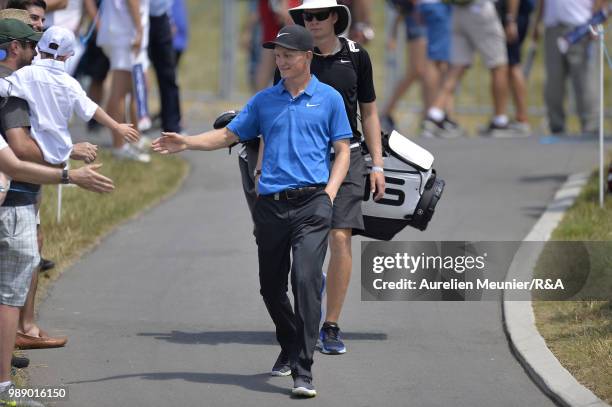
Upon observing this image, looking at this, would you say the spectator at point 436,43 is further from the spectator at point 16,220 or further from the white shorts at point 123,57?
the spectator at point 16,220

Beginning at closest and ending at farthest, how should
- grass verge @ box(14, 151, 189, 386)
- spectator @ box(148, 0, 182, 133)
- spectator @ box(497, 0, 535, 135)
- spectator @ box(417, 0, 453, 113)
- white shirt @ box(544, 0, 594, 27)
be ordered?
grass verge @ box(14, 151, 189, 386) < spectator @ box(148, 0, 182, 133) < white shirt @ box(544, 0, 594, 27) < spectator @ box(417, 0, 453, 113) < spectator @ box(497, 0, 535, 135)

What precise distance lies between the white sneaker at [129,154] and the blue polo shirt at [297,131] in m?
6.22

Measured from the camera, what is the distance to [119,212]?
11922 millimetres

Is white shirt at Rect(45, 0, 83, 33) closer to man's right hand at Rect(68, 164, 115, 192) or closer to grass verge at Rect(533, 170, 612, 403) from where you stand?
grass verge at Rect(533, 170, 612, 403)

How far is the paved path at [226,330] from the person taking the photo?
7.42 m

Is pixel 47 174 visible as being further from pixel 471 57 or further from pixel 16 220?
pixel 471 57

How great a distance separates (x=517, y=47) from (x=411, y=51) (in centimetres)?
117

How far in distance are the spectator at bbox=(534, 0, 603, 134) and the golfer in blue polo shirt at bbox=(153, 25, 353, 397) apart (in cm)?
820

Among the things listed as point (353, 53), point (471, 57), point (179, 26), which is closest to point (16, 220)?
point (353, 53)

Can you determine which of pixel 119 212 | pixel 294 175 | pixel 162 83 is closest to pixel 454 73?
pixel 162 83

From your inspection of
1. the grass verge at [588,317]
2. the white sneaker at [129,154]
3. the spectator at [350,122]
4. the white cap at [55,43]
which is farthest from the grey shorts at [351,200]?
the white sneaker at [129,154]

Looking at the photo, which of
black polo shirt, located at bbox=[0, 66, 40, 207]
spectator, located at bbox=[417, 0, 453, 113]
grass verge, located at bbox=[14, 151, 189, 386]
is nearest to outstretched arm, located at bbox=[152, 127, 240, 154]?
black polo shirt, located at bbox=[0, 66, 40, 207]

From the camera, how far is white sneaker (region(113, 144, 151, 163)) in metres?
13.7

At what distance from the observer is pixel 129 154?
13703 millimetres
